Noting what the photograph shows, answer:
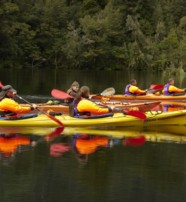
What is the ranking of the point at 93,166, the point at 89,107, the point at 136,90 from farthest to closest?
the point at 136,90 → the point at 89,107 → the point at 93,166

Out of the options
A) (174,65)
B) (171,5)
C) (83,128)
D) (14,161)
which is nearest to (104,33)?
(171,5)

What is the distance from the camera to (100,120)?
15297 millimetres

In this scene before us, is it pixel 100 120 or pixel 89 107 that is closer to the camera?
pixel 89 107

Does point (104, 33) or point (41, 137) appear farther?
point (104, 33)

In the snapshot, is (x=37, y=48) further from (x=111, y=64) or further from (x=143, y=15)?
(x=143, y=15)

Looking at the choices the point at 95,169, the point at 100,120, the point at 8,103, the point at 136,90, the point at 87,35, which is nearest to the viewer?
the point at 95,169

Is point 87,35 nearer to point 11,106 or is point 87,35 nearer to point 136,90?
point 136,90

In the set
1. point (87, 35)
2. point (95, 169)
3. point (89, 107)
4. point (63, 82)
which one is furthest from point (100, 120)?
point (87, 35)

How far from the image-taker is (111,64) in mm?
62281

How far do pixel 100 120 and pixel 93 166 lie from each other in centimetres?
394

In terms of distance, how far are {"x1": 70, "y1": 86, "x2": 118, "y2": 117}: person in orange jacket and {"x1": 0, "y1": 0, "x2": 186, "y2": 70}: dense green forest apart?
135 ft

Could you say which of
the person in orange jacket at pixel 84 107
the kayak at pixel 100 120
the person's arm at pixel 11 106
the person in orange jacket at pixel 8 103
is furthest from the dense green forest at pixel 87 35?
the person's arm at pixel 11 106

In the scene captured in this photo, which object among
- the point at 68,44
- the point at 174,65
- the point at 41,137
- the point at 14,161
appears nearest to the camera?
the point at 14,161

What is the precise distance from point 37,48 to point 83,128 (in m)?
46.4
